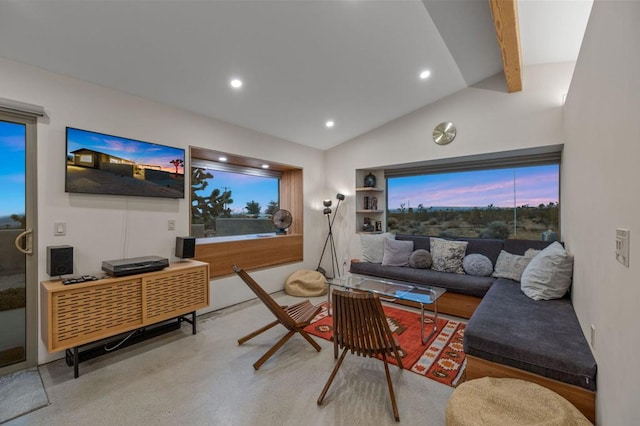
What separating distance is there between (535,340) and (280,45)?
3.14 m

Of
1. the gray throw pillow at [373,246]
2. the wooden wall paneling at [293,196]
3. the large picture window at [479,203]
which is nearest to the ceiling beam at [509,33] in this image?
the large picture window at [479,203]

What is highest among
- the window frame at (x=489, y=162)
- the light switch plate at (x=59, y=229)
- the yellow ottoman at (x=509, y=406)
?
the window frame at (x=489, y=162)

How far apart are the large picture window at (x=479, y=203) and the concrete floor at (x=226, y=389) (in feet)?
9.61

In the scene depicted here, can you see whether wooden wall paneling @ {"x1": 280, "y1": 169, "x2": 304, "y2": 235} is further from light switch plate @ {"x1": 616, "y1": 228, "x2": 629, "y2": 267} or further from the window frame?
light switch plate @ {"x1": 616, "y1": 228, "x2": 629, "y2": 267}

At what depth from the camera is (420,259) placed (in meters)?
4.09

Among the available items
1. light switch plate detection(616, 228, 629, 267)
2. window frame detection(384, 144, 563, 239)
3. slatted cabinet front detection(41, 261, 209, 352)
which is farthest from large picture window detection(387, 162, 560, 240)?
slatted cabinet front detection(41, 261, 209, 352)

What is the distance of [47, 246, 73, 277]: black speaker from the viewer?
2318 millimetres

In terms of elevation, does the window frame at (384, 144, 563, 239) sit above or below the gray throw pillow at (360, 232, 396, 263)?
above

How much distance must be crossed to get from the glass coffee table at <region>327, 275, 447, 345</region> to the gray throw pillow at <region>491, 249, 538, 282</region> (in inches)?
34.3

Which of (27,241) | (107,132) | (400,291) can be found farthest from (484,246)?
(27,241)

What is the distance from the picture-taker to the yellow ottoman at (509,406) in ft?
4.37

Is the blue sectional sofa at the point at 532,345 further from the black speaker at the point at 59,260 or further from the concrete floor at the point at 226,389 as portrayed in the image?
the black speaker at the point at 59,260

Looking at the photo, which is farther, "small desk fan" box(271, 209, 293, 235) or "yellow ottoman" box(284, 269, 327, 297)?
"small desk fan" box(271, 209, 293, 235)

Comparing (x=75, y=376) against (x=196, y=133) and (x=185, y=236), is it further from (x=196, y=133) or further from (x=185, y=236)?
(x=196, y=133)
